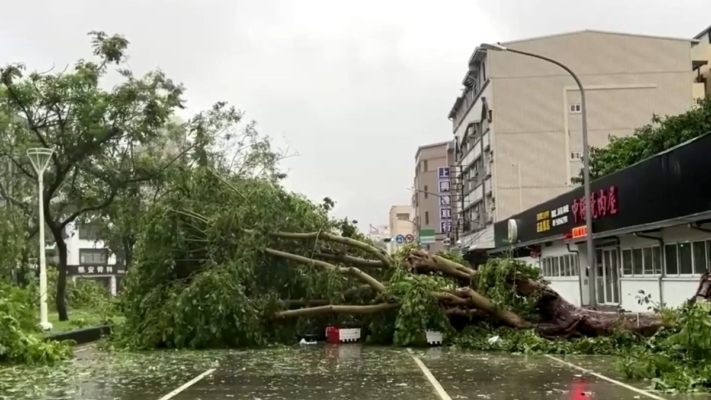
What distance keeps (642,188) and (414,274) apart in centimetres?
671

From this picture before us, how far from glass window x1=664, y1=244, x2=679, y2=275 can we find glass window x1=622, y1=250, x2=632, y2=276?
3.95 m

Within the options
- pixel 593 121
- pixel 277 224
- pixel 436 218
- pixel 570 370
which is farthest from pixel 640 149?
pixel 436 218

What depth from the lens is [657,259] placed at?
81.9 feet

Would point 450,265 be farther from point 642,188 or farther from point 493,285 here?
point 642,188

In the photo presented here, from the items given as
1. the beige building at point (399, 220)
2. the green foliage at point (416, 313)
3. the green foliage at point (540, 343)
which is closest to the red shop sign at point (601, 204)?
the green foliage at point (540, 343)

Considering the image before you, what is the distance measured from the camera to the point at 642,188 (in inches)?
904

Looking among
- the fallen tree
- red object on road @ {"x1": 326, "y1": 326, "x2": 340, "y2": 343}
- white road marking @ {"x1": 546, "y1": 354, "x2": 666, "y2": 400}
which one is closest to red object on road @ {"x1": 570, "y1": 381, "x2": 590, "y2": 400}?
white road marking @ {"x1": 546, "y1": 354, "x2": 666, "y2": 400}

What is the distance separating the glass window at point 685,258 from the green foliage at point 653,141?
14124 millimetres

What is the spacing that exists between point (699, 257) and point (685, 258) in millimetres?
1149

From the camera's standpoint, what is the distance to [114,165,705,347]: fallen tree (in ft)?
64.6

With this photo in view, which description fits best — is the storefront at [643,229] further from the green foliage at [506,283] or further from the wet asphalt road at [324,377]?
the wet asphalt road at [324,377]

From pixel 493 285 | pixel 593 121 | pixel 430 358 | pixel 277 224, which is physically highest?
pixel 593 121

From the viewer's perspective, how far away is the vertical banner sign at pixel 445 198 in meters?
79.3

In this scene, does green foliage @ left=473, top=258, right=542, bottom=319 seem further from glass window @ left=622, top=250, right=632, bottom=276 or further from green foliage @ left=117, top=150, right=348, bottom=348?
glass window @ left=622, top=250, right=632, bottom=276
